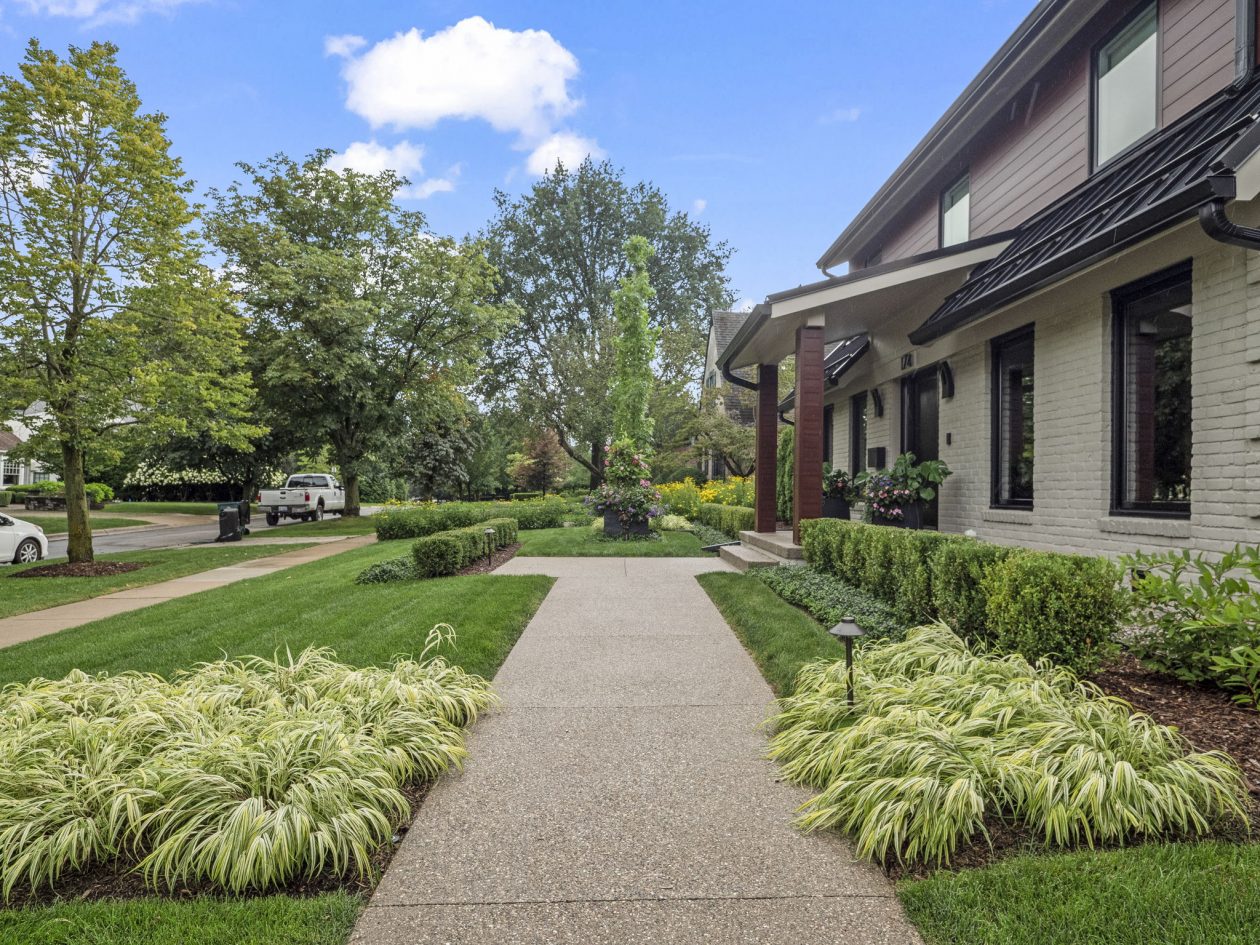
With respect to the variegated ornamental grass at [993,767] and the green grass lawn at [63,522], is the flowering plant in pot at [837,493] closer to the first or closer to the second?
the variegated ornamental grass at [993,767]

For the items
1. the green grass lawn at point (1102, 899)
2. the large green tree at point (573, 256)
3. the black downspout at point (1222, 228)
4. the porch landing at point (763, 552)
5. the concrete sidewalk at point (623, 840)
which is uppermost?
the large green tree at point (573, 256)

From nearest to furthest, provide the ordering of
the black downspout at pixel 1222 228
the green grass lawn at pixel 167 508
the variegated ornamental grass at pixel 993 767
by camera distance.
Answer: the variegated ornamental grass at pixel 993 767 < the black downspout at pixel 1222 228 < the green grass lawn at pixel 167 508

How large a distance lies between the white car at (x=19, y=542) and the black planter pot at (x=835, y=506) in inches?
556

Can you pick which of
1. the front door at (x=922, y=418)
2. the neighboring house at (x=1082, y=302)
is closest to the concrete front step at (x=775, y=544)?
the neighboring house at (x=1082, y=302)

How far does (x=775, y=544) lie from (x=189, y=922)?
7907mm

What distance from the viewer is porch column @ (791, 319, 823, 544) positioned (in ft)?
27.4

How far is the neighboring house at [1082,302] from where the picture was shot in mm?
4766

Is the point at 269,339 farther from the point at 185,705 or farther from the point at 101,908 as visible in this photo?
the point at 101,908

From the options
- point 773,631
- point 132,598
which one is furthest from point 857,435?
point 132,598

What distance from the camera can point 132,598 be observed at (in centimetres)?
844

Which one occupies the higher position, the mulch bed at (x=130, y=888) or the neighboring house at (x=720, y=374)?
the neighboring house at (x=720, y=374)

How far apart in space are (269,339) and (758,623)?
57.9ft

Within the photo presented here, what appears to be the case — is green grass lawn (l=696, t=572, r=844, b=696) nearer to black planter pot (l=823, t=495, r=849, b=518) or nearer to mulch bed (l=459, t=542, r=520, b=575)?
mulch bed (l=459, t=542, r=520, b=575)

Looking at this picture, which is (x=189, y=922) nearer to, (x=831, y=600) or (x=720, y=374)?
(x=831, y=600)
